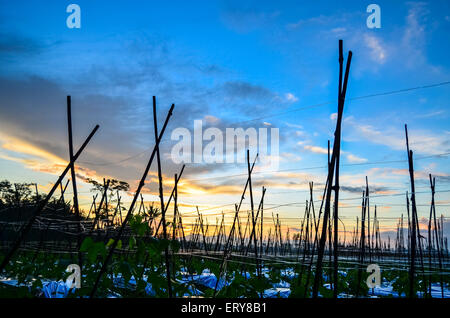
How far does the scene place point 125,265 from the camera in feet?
9.47

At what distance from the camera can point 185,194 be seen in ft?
40.5

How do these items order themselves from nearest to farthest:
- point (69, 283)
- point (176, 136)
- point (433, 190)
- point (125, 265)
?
point (125, 265)
point (69, 283)
point (176, 136)
point (433, 190)

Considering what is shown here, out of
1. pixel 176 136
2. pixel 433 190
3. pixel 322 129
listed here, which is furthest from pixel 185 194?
pixel 433 190

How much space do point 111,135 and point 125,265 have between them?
7.93 meters

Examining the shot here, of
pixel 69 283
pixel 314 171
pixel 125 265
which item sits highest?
pixel 314 171
